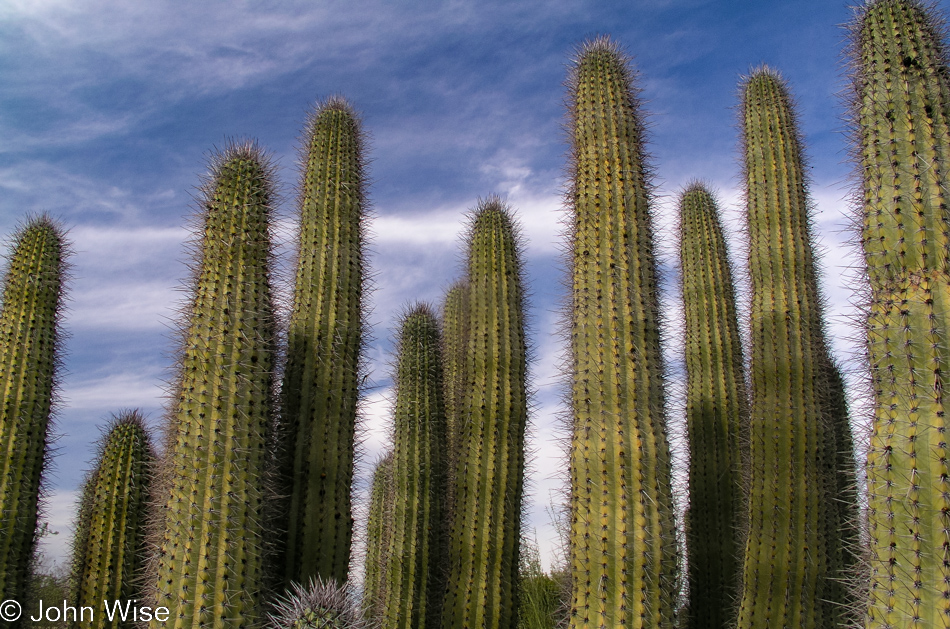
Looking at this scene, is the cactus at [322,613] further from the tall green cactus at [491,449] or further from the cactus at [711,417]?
the cactus at [711,417]

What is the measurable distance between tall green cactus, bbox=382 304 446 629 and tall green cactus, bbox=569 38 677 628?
2.83 m

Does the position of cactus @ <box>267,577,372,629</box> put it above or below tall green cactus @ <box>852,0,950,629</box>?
below

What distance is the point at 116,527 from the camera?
552 centimetres

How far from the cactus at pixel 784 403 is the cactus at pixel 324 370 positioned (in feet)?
10.9

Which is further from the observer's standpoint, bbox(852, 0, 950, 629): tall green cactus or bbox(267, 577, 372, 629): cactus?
bbox(267, 577, 372, 629): cactus

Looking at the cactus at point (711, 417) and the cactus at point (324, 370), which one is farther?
the cactus at point (711, 417)

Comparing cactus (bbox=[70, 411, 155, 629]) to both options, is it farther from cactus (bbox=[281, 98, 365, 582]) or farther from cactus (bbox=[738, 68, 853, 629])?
cactus (bbox=[738, 68, 853, 629])

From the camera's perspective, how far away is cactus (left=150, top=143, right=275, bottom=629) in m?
3.57

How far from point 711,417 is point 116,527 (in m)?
5.77

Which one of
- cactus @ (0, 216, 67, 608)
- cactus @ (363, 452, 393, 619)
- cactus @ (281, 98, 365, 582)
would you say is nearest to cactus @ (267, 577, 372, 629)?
cactus @ (281, 98, 365, 582)

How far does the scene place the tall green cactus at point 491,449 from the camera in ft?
19.1

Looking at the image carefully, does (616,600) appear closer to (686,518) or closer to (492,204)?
(686,518)

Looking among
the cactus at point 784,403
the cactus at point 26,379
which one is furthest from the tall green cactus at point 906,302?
the cactus at point 26,379

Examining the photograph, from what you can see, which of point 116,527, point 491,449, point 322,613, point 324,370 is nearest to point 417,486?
point 491,449
